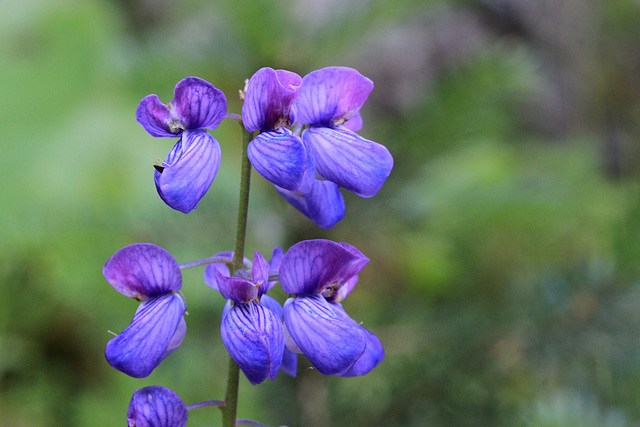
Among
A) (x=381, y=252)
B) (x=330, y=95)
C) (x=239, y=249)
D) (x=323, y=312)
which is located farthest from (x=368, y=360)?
(x=381, y=252)

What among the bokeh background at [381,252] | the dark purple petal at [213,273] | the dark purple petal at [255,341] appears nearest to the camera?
the dark purple petal at [255,341]

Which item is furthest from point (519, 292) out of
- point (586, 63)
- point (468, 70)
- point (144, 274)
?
point (586, 63)

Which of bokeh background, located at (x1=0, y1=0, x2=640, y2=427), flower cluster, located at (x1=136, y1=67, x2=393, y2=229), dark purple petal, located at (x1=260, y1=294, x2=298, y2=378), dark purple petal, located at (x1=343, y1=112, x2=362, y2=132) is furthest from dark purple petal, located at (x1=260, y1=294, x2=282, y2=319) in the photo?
bokeh background, located at (x1=0, y1=0, x2=640, y2=427)

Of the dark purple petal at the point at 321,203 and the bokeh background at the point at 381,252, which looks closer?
the dark purple petal at the point at 321,203

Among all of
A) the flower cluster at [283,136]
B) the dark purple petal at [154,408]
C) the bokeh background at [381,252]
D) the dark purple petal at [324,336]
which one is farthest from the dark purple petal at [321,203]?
the bokeh background at [381,252]

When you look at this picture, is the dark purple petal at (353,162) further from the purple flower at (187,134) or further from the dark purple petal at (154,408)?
the dark purple petal at (154,408)

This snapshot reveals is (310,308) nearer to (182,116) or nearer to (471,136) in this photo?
(182,116)
